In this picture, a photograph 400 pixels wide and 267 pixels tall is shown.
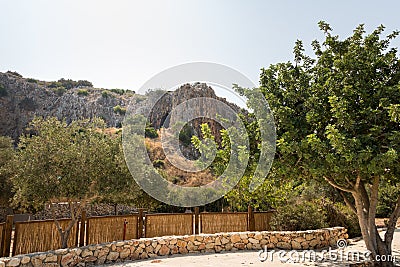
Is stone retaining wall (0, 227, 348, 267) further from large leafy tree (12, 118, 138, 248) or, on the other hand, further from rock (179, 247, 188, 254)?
large leafy tree (12, 118, 138, 248)

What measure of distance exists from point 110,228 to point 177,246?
2.39 meters

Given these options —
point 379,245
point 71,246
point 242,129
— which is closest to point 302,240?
point 379,245

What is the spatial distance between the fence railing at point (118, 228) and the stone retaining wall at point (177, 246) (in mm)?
733

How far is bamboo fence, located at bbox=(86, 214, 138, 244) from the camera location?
9.66 metres

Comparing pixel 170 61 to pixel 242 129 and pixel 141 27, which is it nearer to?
pixel 141 27

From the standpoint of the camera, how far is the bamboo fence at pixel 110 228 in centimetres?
966

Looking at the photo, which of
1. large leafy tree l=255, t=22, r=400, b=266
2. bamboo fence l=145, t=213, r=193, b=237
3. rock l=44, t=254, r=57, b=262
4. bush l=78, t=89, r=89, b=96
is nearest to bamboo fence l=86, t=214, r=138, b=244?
bamboo fence l=145, t=213, r=193, b=237

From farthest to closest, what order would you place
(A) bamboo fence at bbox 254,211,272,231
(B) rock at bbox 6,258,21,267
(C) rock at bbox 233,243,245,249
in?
(A) bamboo fence at bbox 254,211,272,231 < (C) rock at bbox 233,243,245,249 < (B) rock at bbox 6,258,21,267

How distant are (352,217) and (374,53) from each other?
9.27 meters

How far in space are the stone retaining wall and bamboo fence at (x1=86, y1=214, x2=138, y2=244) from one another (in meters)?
0.68

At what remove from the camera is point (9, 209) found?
22.2 m

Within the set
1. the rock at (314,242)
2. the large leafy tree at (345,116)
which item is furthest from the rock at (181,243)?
the rock at (314,242)

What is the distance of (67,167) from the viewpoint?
8.51 meters

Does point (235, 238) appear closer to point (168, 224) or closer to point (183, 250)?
point (183, 250)
